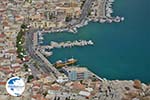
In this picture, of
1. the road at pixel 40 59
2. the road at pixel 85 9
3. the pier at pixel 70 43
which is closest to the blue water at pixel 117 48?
the pier at pixel 70 43

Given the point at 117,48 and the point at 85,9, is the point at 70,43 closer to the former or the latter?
the point at 117,48

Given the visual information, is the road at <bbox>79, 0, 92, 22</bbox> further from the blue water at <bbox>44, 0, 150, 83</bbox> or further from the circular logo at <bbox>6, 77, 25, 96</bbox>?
the circular logo at <bbox>6, 77, 25, 96</bbox>

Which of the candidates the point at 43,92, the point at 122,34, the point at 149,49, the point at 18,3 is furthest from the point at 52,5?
the point at 43,92

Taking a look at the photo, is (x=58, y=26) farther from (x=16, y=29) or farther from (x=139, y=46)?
(x=139, y=46)

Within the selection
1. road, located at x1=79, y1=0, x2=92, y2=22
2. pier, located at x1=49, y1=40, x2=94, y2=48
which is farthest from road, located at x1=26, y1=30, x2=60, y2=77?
road, located at x1=79, y1=0, x2=92, y2=22

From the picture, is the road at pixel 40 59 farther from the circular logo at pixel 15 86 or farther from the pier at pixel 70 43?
the circular logo at pixel 15 86

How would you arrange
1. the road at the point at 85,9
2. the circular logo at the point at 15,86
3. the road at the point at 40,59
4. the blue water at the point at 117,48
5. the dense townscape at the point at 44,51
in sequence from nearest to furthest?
the circular logo at the point at 15,86, the dense townscape at the point at 44,51, the road at the point at 40,59, the blue water at the point at 117,48, the road at the point at 85,9
